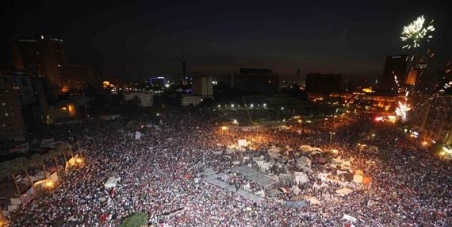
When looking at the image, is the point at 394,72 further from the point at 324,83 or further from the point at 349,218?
the point at 349,218

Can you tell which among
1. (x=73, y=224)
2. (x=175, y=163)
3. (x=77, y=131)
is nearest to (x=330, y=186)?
(x=175, y=163)

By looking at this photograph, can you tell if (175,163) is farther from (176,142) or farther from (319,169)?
(319,169)

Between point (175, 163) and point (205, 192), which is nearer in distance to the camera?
point (205, 192)

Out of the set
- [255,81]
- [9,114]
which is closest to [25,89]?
[9,114]

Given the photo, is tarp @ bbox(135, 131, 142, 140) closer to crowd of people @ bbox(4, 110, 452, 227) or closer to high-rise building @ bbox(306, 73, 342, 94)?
crowd of people @ bbox(4, 110, 452, 227)

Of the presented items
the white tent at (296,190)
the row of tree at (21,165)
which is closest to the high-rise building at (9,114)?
the row of tree at (21,165)

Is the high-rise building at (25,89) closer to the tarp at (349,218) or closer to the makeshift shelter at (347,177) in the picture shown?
the makeshift shelter at (347,177)

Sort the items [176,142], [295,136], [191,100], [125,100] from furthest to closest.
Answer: [191,100] → [125,100] → [295,136] → [176,142]

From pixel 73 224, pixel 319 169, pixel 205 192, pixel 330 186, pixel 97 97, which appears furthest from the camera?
pixel 97 97
